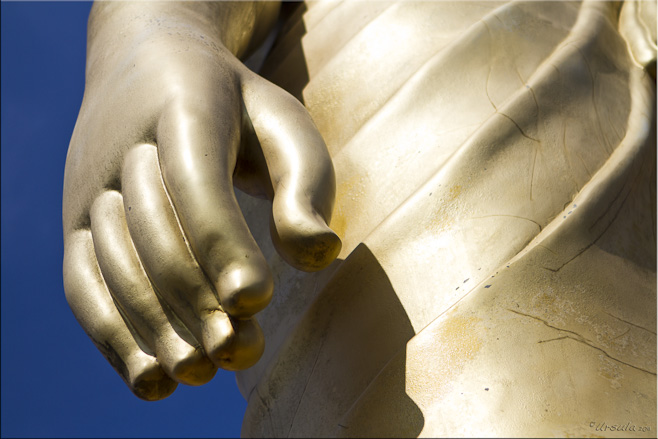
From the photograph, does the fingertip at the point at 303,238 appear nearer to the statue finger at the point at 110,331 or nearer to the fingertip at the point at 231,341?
the fingertip at the point at 231,341

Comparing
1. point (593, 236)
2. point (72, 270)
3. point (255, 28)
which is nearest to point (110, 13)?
point (255, 28)

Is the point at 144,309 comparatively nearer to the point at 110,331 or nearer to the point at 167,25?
the point at 110,331

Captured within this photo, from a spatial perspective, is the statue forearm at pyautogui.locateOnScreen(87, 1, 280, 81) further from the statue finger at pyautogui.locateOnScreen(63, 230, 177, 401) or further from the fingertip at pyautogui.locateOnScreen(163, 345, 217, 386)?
the fingertip at pyautogui.locateOnScreen(163, 345, 217, 386)

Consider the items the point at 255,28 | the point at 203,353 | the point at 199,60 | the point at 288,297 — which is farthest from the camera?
the point at 255,28

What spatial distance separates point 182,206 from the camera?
78 cm

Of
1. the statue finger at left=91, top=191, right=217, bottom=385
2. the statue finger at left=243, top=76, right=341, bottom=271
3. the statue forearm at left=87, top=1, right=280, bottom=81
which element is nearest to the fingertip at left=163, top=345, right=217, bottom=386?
the statue finger at left=91, top=191, right=217, bottom=385

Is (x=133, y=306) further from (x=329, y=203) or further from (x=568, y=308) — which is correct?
(x=568, y=308)

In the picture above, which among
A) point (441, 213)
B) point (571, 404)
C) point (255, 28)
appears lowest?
point (571, 404)

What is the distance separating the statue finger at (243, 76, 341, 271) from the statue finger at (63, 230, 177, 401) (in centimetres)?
18

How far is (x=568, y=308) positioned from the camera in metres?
0.88

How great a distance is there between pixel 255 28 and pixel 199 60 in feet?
0.96

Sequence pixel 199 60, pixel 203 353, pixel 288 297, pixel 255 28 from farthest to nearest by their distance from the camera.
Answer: pixel 255 28, pixel 288 297, pixel 199 60, pixel 203 353

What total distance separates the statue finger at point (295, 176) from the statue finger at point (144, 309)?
0.42 feet

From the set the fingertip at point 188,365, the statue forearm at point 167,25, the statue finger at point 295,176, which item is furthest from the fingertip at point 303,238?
the statue forearm at point 167,25
